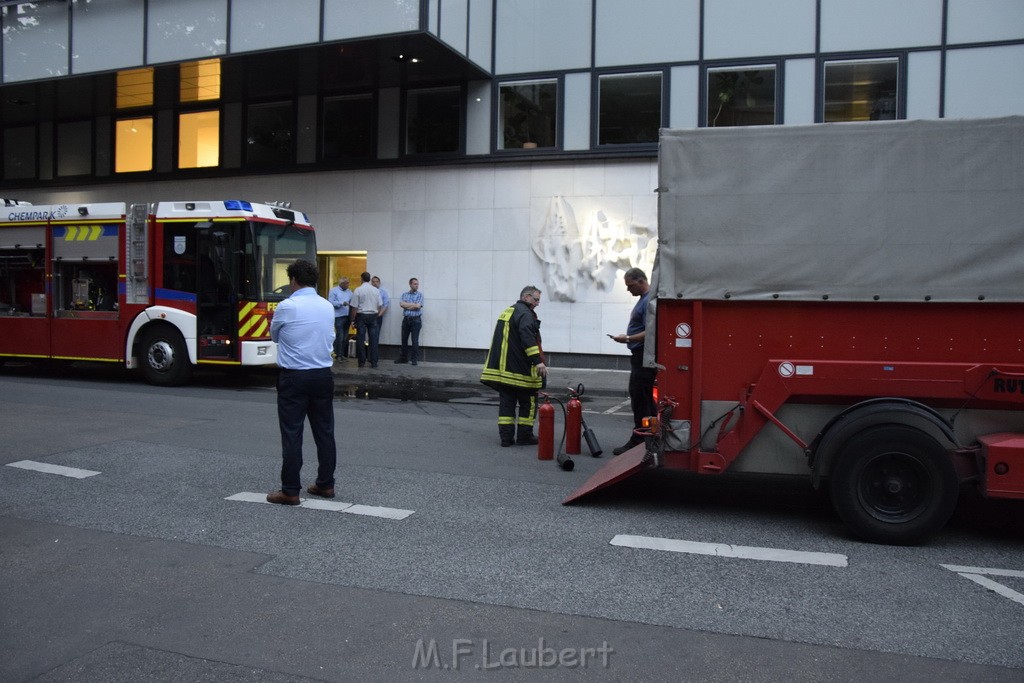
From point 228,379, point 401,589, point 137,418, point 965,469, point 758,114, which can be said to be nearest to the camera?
point 401,589

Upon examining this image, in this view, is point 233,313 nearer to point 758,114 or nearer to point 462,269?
point 462,269

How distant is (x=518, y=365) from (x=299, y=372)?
10.4ft

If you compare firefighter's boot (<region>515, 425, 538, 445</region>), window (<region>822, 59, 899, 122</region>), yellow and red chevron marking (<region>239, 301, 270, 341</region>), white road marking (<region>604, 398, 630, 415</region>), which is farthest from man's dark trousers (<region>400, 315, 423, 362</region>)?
window (<region>822, 59, 899, 122</region>)

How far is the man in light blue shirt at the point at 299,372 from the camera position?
6457 mm

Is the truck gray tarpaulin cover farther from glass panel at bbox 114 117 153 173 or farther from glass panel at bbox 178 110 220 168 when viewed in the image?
glass panel at bbox 114 117 153 173

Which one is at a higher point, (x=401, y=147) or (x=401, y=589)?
(x=401, y=147)

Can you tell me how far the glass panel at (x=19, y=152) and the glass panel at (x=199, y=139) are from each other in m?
5.47

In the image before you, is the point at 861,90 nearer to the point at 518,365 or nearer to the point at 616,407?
the point at 616,407

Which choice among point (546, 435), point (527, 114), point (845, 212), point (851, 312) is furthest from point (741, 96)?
point (851, 312)

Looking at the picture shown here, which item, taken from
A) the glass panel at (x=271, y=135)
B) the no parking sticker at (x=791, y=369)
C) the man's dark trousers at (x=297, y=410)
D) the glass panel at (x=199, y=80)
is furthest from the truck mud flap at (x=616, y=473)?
the glass panel at (x=271, y=135)

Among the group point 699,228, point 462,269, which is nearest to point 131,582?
point 699,228

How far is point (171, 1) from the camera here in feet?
55.8

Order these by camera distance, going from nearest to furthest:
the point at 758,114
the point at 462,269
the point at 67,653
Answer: the point at 67,653, the point at 758,114, the point at 462,269

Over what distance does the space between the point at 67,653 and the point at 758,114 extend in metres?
15.7
